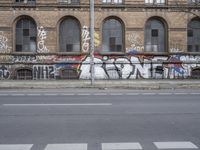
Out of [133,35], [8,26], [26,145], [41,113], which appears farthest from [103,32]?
[26,145]

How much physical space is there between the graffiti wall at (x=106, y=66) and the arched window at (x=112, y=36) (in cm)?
83

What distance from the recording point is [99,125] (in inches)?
365

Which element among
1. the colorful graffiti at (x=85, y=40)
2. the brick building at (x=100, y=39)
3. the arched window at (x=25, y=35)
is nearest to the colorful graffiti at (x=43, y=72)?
the brick building at (x=100, y=39)

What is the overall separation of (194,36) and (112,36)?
248 inches

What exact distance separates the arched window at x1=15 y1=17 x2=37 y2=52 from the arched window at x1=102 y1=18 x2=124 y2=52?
203 inches

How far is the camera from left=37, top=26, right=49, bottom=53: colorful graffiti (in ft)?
86.3

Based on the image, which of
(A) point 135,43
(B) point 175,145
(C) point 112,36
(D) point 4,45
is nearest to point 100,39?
(C) point 112,36

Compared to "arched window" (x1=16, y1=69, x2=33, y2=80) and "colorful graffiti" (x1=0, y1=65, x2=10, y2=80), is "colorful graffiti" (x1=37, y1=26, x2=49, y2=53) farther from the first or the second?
"colorful graffiti" (x1=0, y1=65, x2=10, y2=80)

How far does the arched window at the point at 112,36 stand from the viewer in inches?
1066

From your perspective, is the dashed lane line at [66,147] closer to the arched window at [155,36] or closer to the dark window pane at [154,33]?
the arched window at [155,36]

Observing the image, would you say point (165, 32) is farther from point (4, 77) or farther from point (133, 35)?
point (4, 77)

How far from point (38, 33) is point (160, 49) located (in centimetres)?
917

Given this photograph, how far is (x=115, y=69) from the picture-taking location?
26.8 meters

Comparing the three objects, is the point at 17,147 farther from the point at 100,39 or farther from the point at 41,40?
the point at 100,39
